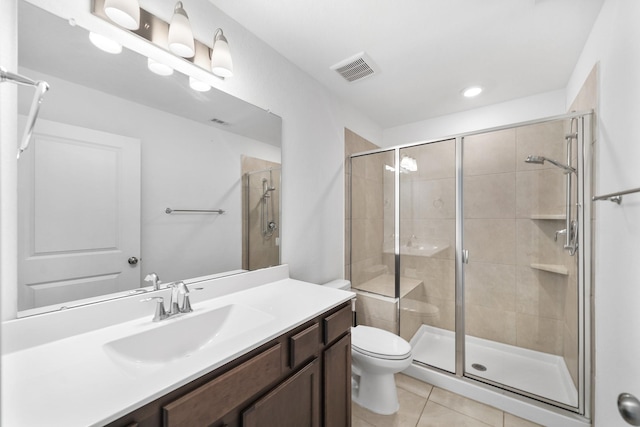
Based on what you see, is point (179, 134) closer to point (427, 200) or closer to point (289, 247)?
point (289, 247)

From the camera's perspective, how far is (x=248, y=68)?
1.62 meters

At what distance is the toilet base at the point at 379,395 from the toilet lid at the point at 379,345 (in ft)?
0.66

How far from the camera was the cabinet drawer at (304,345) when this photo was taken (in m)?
1.07

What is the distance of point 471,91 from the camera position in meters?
2.36

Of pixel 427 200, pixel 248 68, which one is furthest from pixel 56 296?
pixel 427 200

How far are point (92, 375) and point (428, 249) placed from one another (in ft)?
7.45

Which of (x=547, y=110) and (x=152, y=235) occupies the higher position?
(x=547, y=110)

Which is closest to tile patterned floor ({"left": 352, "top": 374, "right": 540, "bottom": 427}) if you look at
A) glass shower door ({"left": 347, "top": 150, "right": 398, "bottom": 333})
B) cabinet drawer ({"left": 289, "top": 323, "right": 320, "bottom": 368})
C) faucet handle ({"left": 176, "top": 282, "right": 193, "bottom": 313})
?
glass shower door ({"left": 347, "top": 150, "right": 398, "bottom": 333})

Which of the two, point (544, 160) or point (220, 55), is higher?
point (220, 55)

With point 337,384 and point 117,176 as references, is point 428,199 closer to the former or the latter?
point 337,384

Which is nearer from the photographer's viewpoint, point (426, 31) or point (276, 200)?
point (426, 31)

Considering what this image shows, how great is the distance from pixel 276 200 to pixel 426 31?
139 centimetres

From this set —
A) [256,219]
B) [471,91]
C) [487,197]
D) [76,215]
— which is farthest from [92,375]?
[471,91]

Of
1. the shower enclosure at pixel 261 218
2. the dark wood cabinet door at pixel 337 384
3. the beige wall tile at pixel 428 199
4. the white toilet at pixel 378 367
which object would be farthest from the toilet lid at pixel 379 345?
the beige wall tile at pixel 428 199
